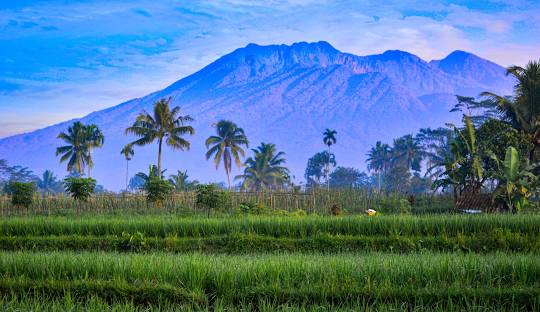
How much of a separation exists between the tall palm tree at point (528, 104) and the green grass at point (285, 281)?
2279 cm

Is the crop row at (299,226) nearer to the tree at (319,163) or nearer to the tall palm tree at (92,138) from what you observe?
the tall palm tree at (92,138)

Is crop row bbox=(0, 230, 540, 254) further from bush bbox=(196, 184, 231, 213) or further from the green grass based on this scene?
bush bbox=(196, 184, 231, 213)

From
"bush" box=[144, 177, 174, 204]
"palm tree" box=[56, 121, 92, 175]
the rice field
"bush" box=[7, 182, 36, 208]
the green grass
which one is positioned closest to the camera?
the rice field

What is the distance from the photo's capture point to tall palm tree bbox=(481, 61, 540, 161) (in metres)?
30.2

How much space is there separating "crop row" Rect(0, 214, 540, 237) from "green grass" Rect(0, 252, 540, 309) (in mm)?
5604

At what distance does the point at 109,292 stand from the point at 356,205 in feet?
82.3

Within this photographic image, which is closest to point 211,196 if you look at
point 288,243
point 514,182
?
point 288,243

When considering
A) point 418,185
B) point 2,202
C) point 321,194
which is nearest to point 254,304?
point 321,194

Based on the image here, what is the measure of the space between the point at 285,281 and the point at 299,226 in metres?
7.02

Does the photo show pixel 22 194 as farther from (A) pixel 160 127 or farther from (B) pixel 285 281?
(B) pixel 285 281

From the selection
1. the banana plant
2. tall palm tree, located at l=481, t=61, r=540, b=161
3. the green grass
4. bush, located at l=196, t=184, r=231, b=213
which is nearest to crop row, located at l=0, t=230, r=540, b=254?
the green grass

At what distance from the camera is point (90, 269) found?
9297 mm

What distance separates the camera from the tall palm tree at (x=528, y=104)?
1187 inches

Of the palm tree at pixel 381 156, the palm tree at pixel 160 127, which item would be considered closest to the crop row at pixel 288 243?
the palm tree at pixel 160 127
